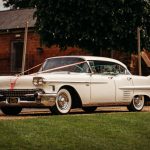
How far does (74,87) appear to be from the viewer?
14.0 meters

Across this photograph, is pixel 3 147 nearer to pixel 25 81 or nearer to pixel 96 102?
pixel 25 81

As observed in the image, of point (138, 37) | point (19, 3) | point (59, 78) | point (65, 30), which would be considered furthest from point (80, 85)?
point (19, 3)

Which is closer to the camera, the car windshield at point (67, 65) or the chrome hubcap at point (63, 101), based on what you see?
the chrome hubcap at point (63, 101)

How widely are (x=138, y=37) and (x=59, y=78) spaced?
40.6 feet

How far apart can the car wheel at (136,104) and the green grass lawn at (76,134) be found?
12.9 feet

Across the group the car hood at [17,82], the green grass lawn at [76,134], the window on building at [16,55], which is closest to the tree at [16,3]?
the window on building at [16,55]

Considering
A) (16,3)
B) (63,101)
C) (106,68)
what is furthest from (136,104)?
(16,3)

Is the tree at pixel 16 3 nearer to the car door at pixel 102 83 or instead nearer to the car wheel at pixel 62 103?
the car door at pixel 102 83

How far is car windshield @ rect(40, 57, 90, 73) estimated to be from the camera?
Answer: 48.0ft

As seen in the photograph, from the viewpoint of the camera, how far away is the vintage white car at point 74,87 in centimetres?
1346

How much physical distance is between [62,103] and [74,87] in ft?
1.69

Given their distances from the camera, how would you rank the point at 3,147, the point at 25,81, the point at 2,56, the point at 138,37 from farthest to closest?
the point at 2,56 → the point at 138,37 → the point at 25,81 → the point at 3,147

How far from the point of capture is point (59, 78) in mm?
13609

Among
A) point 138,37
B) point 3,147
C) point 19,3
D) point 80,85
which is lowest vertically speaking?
point 3,147
